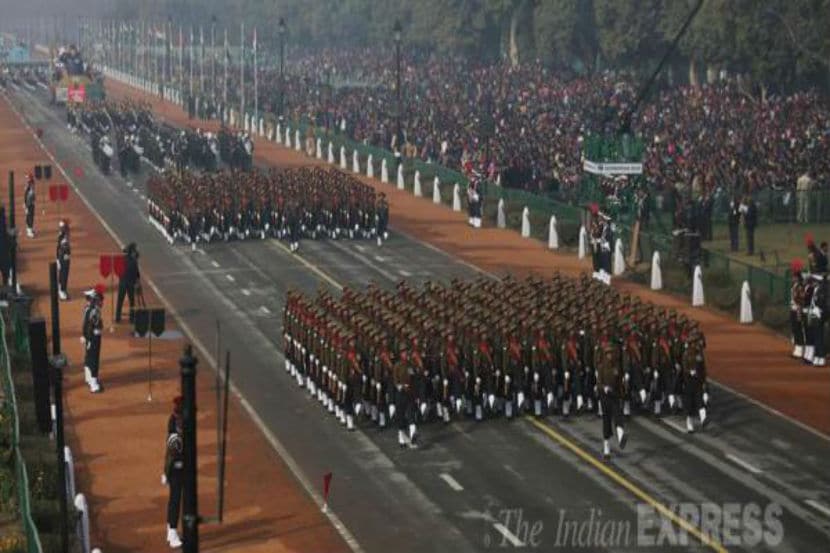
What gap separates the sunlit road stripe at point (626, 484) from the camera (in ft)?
86.7

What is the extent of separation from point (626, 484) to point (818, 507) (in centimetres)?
270

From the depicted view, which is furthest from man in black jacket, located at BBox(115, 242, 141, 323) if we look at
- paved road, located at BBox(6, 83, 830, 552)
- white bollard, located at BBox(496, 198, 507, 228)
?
white bollard, located at BBox(496, 198, 507, 228)

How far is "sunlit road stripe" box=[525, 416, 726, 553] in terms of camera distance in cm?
2644

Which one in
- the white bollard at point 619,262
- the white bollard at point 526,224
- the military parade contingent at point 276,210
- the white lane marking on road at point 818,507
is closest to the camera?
the white lane marking on road at point 818,507

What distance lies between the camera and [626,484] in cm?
2908

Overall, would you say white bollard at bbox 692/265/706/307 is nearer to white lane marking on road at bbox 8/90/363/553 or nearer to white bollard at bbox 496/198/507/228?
white lane marking on road at bbox 8/90/363/553

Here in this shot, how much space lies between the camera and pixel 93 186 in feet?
241

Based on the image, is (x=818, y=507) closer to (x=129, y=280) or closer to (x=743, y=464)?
(x=743, y=464)

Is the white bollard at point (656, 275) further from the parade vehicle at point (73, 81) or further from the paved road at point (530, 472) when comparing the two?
the parade vehicle at point (73, 81)

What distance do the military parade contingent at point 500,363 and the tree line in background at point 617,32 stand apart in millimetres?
51239

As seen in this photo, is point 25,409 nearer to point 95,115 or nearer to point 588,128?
point 588,128

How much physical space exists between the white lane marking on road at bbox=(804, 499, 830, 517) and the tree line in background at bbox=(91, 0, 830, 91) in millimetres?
56226

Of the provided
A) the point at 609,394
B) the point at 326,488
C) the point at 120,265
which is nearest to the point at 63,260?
the point at 120,265

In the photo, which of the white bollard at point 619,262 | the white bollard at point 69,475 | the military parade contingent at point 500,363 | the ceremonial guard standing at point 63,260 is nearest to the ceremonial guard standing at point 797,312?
the military parade contingent at point 500,363
